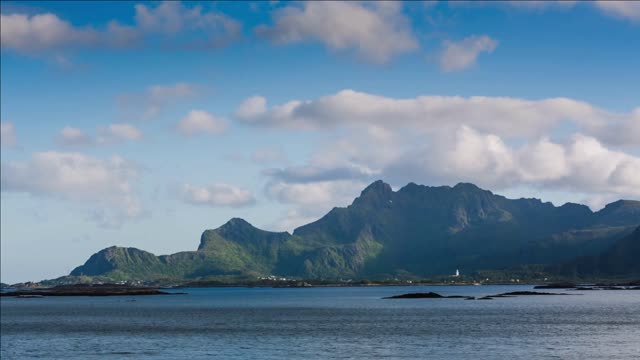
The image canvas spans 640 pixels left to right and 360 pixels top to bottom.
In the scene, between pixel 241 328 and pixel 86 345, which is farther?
pixel 241 328

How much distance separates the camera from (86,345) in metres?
114

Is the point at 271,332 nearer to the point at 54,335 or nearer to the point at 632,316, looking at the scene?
the point at 54,335

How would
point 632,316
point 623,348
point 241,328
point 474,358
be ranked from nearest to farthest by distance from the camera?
point 474,358 < point 623,348 < point 241,328 < point 632,316

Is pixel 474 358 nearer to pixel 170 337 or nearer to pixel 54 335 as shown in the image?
pixel 170 337

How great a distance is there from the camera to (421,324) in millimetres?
151125

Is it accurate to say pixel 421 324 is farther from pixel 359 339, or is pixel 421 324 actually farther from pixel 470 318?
pixel 359 339

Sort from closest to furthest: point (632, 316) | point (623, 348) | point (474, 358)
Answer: point (474, 358) < point (623, 348) < point (632, 316)

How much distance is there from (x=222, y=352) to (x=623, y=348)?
5087cm

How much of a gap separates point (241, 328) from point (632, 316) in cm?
8279

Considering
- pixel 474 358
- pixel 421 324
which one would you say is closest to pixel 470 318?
pixel 421 324

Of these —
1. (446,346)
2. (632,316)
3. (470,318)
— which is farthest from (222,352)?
(632,316)

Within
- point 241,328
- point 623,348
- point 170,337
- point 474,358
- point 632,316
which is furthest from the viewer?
point 632,316

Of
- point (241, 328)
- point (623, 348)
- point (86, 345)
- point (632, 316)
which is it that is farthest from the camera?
point (632, 316)

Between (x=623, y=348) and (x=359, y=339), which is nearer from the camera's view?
(x=623, y=348)
